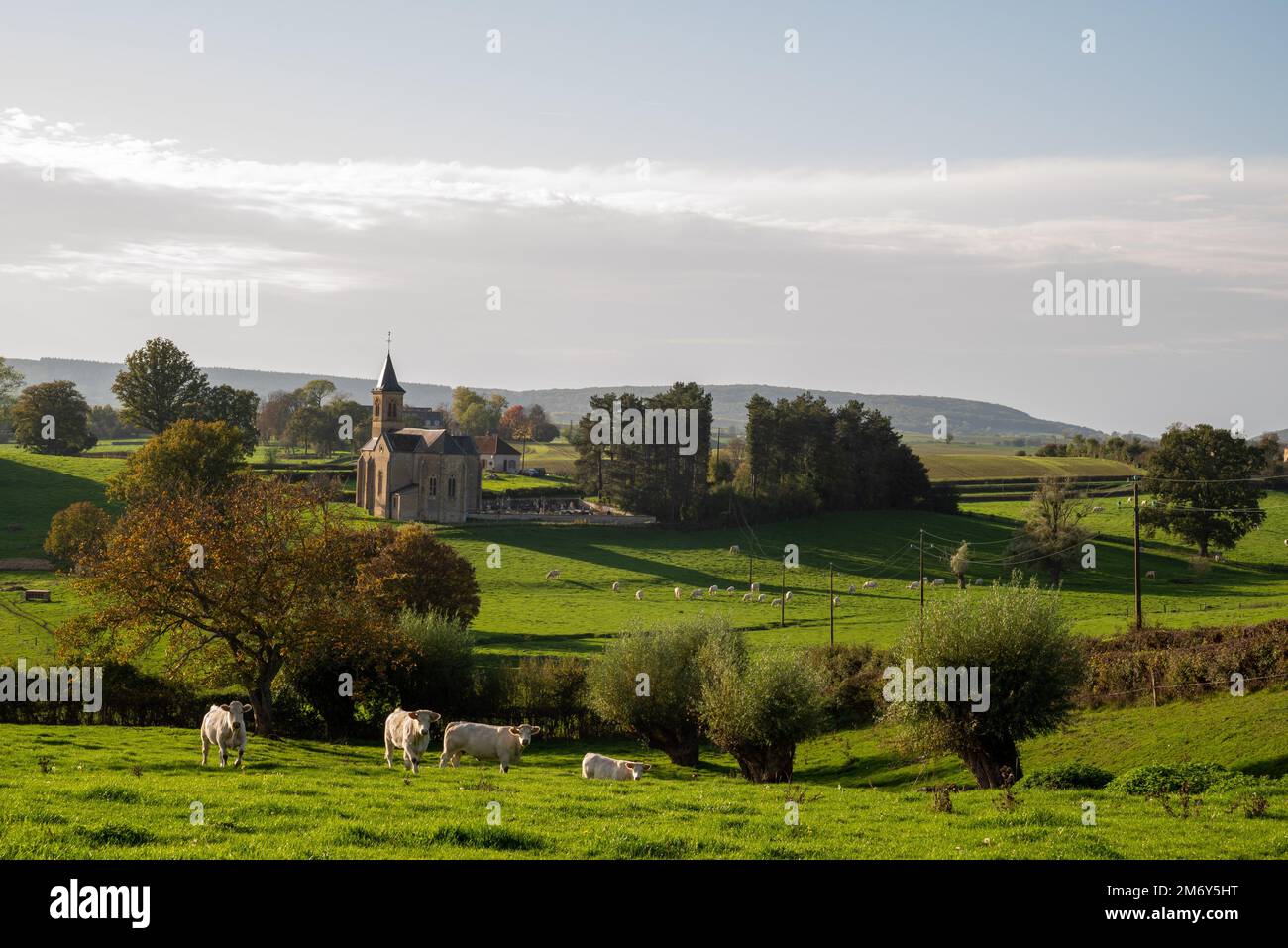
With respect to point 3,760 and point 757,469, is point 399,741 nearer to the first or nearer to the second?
point 3,760

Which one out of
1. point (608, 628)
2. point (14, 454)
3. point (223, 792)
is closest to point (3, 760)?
point (223, 792)

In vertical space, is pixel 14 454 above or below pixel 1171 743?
above

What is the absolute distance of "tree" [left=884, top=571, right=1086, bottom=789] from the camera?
32031 millimetres

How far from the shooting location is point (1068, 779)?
86.9 ft

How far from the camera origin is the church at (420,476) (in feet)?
395

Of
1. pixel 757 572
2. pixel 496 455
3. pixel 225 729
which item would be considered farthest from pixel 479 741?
pixel 496 455

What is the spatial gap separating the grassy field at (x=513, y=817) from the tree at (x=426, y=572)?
3487 centimetres

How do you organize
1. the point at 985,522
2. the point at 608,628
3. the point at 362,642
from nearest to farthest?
the point at 362,642
the point at 608,628
the point at 985,522

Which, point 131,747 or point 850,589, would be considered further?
point 850,589

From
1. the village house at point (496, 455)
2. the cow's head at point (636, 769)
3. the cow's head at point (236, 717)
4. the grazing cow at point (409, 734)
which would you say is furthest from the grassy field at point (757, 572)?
the village house at point (496, 455)

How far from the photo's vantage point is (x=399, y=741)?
29766mm

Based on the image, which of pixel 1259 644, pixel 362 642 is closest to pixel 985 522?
pixel 1259 644
